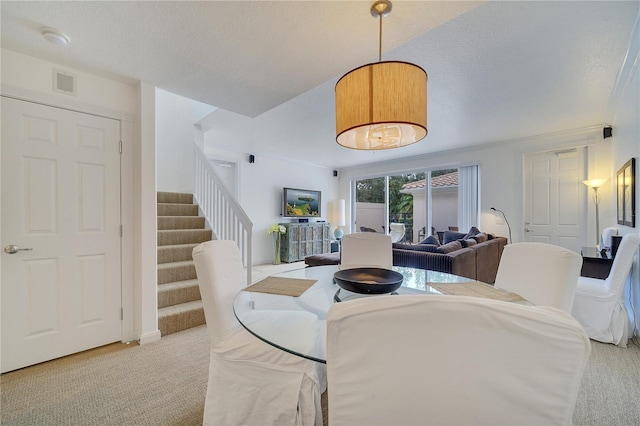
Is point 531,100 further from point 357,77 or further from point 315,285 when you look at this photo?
point 315,285

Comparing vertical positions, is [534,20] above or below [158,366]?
above

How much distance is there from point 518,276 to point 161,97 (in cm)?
535

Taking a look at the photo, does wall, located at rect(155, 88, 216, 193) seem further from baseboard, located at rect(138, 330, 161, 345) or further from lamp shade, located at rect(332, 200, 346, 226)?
lamp shade, located at rect(332, 200, 346, 226)

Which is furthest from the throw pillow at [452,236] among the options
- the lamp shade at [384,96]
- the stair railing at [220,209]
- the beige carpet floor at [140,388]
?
the lamp shade at [384,96]

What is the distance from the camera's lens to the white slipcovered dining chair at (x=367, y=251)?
2.54 metres

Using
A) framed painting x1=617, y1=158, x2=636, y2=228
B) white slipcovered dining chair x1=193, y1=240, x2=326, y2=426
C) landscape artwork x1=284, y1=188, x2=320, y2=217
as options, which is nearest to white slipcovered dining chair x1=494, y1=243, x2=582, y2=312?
white slipcovered dining chair x1=193, y1=240, x2=326, y2=426

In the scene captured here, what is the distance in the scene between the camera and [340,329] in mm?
576

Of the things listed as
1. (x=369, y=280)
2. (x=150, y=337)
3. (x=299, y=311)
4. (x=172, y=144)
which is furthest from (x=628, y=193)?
(x=172, y=144)

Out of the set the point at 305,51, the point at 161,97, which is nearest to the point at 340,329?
the point at 305,51

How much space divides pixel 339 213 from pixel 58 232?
5.95 metres

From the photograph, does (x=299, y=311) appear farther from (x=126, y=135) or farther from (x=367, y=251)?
(x=126, y=135)

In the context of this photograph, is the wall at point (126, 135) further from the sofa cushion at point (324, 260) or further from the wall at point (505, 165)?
the wall at point (505, 165)

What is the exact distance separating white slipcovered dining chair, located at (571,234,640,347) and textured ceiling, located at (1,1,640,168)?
1.65 m

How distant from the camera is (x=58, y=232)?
2.12 meters
